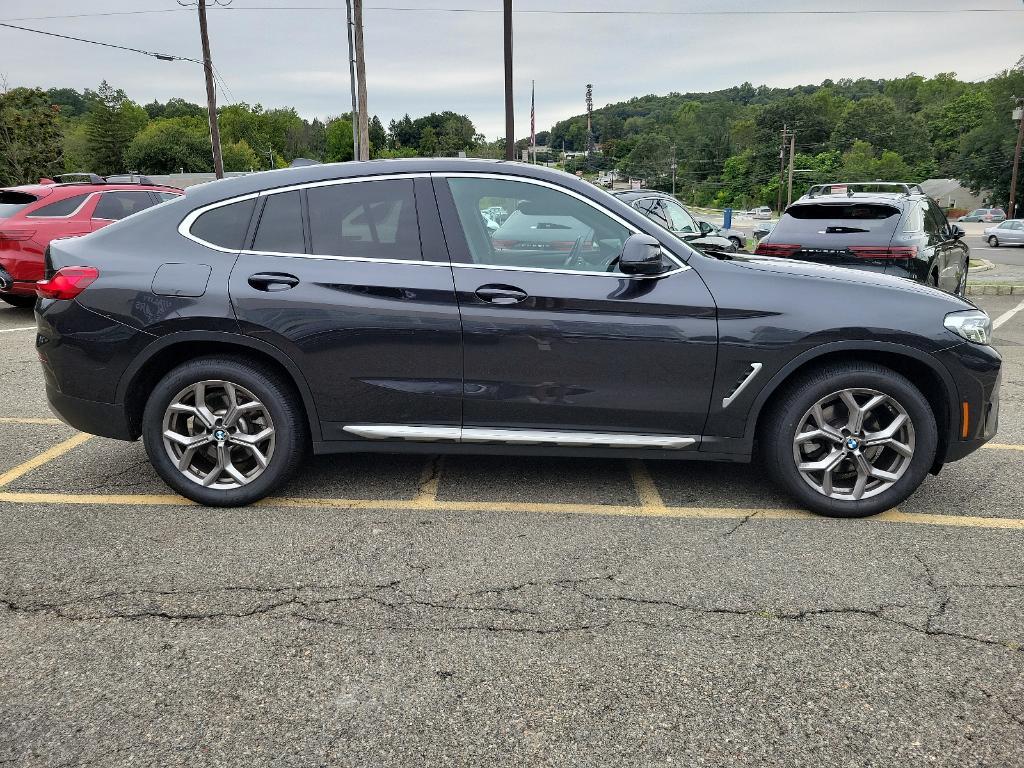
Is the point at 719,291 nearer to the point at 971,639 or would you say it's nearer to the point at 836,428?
the point at 836,428

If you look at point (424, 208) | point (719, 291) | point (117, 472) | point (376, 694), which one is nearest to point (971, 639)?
point (719, 291)

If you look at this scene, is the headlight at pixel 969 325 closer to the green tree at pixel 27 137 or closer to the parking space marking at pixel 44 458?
the parking space marking at pixel 44 458

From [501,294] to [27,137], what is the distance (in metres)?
67.4

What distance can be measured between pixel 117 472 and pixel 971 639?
4272 millimetres

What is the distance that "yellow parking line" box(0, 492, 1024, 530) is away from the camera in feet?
13.0

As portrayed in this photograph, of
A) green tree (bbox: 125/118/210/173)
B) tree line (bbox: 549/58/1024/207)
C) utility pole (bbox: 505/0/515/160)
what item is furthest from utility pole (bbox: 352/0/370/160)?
green tree (bbox: 125/118/210/173)

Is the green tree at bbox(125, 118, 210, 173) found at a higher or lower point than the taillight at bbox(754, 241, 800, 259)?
higher

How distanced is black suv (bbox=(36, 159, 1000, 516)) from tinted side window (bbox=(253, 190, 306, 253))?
1 cm

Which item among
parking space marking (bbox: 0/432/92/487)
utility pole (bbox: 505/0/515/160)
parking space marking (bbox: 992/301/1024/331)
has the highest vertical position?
utility pole (bbox: 505/0/515/160)

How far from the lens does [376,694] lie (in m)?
2.52

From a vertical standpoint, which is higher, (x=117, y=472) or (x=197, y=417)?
(x=197, y=417)

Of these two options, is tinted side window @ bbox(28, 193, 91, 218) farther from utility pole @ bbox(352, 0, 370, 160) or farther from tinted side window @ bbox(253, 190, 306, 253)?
utility pole @ bbox(352, 0, 370, 160)

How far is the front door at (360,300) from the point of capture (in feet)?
12.5

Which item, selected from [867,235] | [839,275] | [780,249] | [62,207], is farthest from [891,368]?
[62,207]
